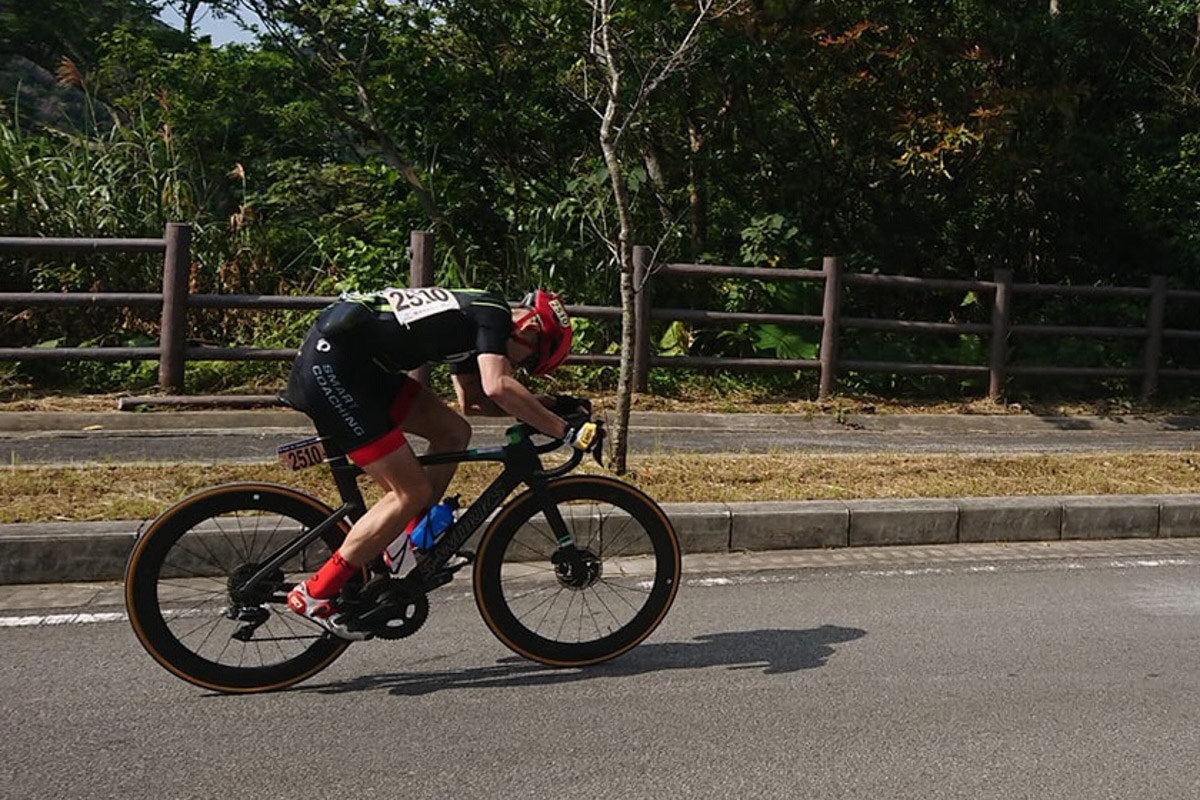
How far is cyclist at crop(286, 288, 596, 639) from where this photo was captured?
4.11 meters

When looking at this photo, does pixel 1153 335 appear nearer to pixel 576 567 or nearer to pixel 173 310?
pixel 173 310

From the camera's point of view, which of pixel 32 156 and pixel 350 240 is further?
pixel 350 240

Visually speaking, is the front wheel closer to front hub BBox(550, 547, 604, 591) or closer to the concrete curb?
front hub BBox(550, 547, 604, 591)

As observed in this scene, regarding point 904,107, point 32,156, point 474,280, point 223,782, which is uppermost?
point 904,107

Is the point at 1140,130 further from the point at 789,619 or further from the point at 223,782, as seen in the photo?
the point at 223,782

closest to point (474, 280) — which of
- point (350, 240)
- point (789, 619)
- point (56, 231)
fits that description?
point (350, 240)

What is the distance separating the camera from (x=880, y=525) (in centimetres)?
691

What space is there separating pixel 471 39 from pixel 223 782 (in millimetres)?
10493

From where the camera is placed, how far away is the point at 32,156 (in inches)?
456

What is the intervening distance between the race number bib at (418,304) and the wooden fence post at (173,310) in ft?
20.1

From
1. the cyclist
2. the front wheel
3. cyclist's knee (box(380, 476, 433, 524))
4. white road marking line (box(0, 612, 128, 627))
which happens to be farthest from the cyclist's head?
white road marking line (box(0, 612, 128, 627))

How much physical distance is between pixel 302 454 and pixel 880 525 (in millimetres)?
3861

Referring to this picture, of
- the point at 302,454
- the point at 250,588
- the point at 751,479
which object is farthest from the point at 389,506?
the point at 751,479

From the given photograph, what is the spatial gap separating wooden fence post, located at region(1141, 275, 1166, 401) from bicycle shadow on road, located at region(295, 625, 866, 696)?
859cm
